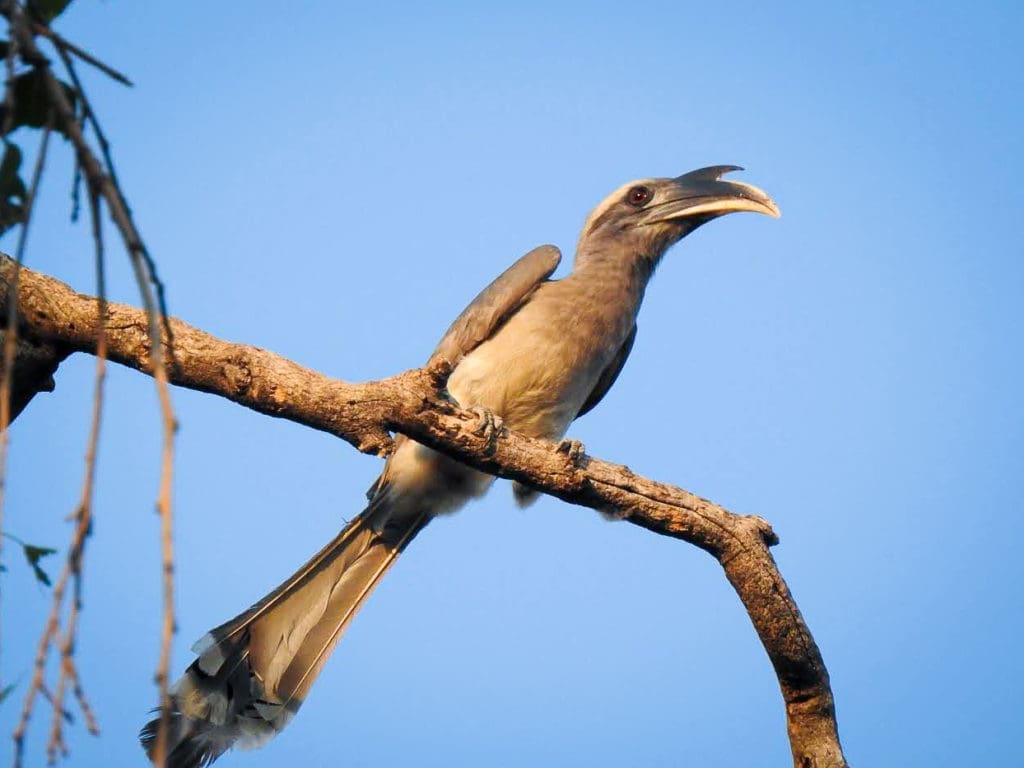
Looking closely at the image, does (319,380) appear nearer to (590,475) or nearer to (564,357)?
(590,475)

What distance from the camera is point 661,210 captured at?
673cm

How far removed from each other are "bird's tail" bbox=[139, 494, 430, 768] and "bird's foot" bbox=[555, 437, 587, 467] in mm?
1172

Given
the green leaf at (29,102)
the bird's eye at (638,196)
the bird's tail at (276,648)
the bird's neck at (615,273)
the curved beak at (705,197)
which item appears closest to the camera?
the green leaf at (29,102)

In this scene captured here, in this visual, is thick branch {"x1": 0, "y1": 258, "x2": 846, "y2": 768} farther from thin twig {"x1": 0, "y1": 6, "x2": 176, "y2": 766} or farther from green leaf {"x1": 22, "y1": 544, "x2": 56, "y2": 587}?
thin twig {"x1": 0, "y1": 6, "x2": 176, "y2": 766}

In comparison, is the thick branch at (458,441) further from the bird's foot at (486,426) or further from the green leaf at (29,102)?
the green leaf at (29,102)

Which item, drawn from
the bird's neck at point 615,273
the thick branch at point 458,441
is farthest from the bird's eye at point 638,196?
the thick branch at point 458,441

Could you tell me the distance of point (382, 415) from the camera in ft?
13.0

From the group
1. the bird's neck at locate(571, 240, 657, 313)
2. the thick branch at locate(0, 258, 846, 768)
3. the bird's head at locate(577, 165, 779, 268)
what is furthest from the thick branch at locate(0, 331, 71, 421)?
the bird's head at locate(577, 165, 779, 268)

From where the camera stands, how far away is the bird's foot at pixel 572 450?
14.7 ft

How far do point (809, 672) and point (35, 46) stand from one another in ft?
12.3

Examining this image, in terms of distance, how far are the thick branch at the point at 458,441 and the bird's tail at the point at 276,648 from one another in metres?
1.18

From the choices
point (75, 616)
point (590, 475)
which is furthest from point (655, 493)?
point (75, 616)

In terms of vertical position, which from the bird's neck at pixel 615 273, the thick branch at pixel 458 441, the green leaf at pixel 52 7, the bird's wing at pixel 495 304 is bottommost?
the green leaf at pixel 52 7

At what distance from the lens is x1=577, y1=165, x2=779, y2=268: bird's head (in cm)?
656
